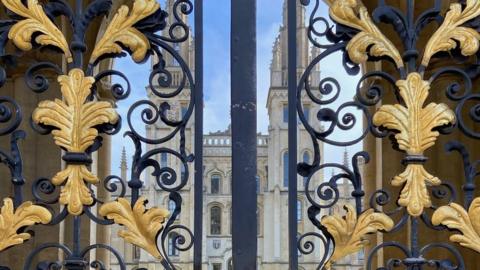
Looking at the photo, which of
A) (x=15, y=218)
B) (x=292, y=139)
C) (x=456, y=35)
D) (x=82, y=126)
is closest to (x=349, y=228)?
(x=292, y=139)

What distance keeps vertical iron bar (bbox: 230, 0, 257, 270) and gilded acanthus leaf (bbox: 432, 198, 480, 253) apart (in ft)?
2.22

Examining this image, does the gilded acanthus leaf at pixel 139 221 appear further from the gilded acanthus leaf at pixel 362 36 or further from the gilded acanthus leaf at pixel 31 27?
the gilded acanthus leaf at pixel 362 36

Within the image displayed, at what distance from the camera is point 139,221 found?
2652 mm

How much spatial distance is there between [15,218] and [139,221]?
445mm

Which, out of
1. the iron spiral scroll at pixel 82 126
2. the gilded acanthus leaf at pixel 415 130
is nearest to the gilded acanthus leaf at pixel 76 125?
the iron spiral scroll at pixel 82 126

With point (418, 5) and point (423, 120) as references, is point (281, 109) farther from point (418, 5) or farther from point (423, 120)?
point (423, 120)

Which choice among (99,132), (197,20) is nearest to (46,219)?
(99,132)

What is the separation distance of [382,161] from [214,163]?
156 feet

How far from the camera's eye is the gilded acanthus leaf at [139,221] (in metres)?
2.64

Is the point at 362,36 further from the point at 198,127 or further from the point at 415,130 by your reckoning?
the point at 198,127

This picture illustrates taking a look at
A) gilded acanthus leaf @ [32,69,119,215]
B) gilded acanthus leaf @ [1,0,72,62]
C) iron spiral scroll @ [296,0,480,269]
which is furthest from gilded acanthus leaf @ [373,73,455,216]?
gilded acanthus leaf @ [1,0,72,62]

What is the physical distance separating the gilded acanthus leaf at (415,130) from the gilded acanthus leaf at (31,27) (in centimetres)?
123

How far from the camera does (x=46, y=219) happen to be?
265 cm

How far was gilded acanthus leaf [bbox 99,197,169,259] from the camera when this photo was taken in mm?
2643
